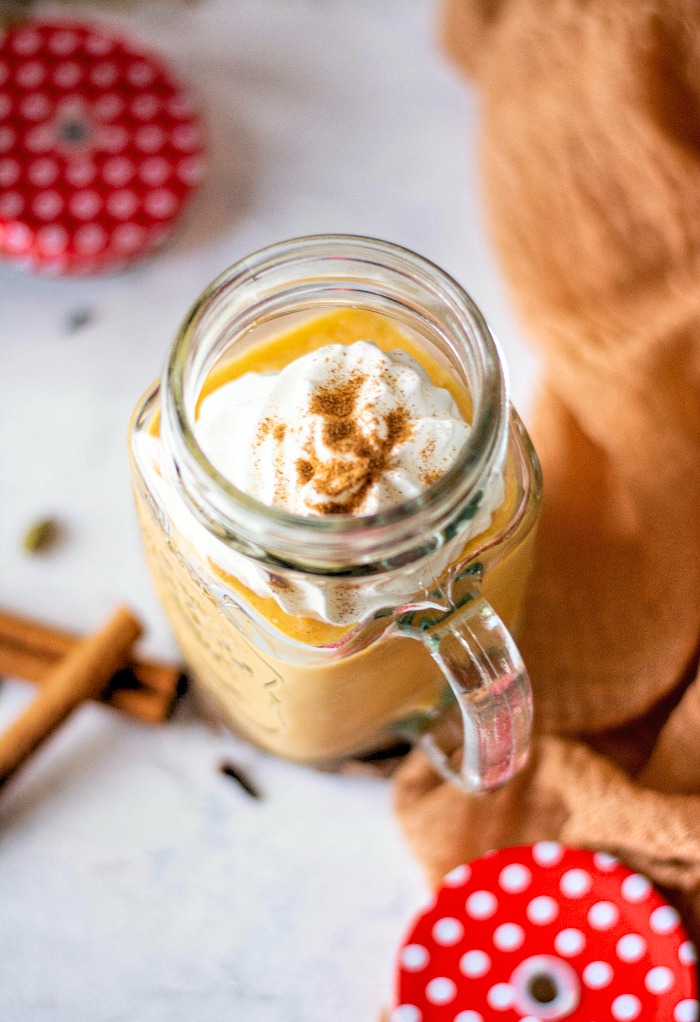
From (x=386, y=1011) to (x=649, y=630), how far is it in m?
0.34

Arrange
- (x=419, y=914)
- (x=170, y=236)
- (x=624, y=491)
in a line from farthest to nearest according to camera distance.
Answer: (x=170, y=236) → (x=624, y=491) → (x=419, y=914)

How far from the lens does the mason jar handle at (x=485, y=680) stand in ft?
1.88

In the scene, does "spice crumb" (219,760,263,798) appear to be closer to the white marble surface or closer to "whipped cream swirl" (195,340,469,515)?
the white marble surface

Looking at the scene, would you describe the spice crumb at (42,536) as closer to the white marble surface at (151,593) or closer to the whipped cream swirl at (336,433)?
the white marble surface at (151,593)

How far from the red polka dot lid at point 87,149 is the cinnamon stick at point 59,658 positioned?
34 cm

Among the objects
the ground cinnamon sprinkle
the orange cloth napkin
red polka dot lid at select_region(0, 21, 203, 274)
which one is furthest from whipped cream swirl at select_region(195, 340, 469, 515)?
red polka dot lid at select_region(0, 21, 203, 274)

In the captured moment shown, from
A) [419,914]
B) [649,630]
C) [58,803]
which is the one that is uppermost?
[649,630]

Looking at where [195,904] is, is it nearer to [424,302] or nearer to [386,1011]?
[386,1011]

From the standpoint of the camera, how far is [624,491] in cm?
83

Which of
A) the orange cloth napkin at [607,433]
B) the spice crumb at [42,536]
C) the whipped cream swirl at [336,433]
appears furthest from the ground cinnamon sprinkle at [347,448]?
the spice crumb at [42,536]

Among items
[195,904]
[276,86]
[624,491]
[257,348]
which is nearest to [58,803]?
[195,904]

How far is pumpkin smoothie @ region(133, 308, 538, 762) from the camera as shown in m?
0.56

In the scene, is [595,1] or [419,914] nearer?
[419,914]

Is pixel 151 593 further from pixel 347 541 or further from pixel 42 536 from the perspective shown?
pixel 347 541
